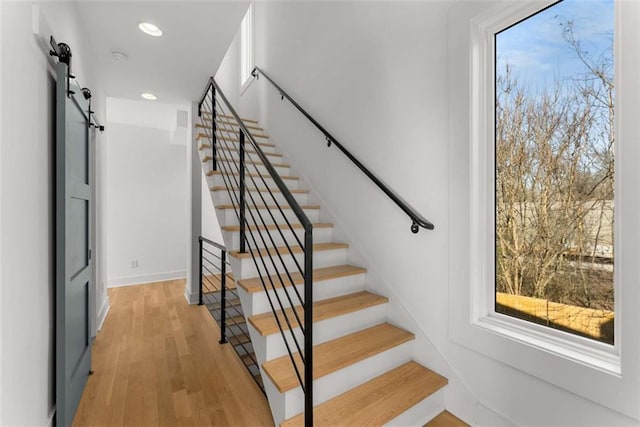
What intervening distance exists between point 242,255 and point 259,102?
300cm

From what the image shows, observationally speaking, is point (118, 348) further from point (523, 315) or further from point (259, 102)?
point (259, 102)

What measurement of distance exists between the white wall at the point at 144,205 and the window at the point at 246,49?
1829mm

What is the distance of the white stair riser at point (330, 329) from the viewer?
1579 mm

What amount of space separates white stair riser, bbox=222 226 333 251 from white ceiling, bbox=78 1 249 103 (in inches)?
59.6

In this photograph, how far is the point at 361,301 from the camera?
199 cm

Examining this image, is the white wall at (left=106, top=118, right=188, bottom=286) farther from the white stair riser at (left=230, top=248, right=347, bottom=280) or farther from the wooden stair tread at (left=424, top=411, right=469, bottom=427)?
the wooden stair tread at (left=424, top=411, right=469, bottom=427)

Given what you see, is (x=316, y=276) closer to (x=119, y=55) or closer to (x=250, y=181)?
(x=250, y=181)

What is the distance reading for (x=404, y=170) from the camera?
6.38 feet

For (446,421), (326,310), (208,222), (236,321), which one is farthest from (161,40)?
(208,222)

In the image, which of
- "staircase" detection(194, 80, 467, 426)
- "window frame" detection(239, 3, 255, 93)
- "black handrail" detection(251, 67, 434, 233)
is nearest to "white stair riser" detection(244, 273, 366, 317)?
"staircase" detection(194, 80, 467, 426)

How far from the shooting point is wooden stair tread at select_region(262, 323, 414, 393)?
1436mm

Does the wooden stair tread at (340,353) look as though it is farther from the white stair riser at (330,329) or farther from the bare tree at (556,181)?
the bare tree at (556,181)

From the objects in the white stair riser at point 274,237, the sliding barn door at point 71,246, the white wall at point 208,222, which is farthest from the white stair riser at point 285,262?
the white wall at point 208,222

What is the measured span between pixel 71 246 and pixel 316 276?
150 cm
